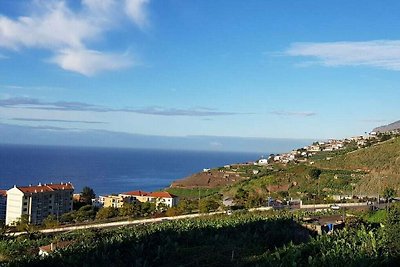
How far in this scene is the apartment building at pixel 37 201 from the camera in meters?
40.2

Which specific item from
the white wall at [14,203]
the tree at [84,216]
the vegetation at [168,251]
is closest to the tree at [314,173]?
the tree at [84,216]

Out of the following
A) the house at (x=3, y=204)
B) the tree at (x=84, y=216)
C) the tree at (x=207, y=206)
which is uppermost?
the tree at (x=207, y=206)

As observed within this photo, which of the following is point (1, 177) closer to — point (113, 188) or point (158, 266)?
point (113, 188)

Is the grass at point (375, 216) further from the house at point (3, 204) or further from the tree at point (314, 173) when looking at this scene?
the house at point (3, 204)

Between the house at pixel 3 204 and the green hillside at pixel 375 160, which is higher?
the green hillside at pixel 375 160

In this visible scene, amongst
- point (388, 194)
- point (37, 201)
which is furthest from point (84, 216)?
point (388, 194)

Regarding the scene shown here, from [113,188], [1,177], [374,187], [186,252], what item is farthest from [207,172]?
[186,252]

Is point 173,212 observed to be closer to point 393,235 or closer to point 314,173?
point 314,173

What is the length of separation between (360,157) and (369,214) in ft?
74.1

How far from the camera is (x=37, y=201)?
1628 inches

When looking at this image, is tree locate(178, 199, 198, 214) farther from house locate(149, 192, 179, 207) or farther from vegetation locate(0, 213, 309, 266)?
vegetation locate(0, 213, 309, 266)

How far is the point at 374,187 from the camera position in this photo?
34.7 meters

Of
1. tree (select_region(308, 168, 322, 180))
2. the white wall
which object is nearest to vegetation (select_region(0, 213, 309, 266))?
tree (select_region(308, 168, 322, 180))

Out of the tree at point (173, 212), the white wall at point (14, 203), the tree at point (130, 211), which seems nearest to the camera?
the tree at point (173, 212)
